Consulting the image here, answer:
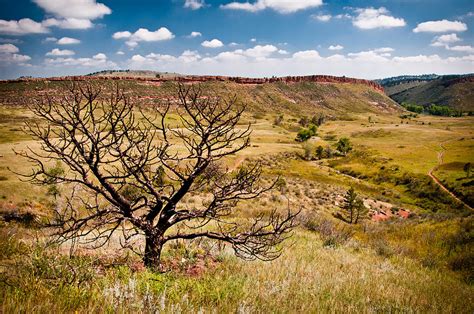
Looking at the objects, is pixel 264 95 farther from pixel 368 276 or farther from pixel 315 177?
pixel 368 276

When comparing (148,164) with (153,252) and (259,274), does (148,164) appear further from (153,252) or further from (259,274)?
(259,274)

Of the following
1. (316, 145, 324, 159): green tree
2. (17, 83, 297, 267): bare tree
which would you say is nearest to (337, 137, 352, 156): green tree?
(316, 145, 324, 159): green tree

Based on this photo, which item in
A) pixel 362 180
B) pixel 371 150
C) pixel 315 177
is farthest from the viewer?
pixel 371 150

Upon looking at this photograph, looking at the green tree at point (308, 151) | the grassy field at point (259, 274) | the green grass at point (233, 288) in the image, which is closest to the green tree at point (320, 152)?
the green tree at point (308, 151)

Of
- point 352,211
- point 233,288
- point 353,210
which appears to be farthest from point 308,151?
point 233,288

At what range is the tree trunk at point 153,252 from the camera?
191 inches

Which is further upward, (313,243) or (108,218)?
(108,218)

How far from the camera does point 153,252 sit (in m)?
4.91

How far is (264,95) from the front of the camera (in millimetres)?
191875

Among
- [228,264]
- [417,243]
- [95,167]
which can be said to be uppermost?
[95,167]

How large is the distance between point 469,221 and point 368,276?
1218cm

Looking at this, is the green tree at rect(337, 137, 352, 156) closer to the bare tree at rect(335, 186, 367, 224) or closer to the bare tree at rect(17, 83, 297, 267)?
the bare tree at rect(335, 186, 367, 224)

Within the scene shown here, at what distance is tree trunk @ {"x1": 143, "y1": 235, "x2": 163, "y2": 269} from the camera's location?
486 centimetres

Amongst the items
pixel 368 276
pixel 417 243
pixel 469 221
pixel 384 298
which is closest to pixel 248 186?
pixel 384 298
